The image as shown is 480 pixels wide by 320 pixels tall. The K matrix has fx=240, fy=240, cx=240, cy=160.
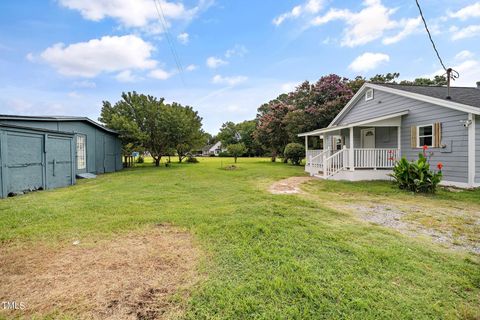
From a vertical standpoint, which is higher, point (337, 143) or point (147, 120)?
Answer: point (147, 120)

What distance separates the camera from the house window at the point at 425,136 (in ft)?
32.1

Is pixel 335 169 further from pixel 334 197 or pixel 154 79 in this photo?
pixel 154 79

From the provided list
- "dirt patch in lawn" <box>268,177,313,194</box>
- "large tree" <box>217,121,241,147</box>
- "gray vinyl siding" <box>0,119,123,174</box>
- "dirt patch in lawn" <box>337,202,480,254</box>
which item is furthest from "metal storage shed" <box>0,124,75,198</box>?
"large tree" <box>217,121,241,147</box>

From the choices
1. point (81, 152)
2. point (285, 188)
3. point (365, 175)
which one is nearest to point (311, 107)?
point (365, 175)

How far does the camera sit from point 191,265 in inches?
113

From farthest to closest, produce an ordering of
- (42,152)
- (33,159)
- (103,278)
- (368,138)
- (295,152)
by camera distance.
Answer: (295,152)
(368,138)
(42,152)
(33,159)
(103,278)

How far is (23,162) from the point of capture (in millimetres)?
8016

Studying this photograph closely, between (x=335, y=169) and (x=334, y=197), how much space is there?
4598mm

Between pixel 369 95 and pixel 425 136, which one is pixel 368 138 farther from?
pixel 425 136

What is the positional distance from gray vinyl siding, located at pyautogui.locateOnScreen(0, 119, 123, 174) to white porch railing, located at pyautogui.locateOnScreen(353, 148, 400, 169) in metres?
14.3

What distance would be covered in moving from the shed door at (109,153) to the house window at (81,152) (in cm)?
232

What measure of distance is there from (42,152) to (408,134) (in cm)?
1492

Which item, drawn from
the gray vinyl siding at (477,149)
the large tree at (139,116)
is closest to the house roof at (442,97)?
the gray vinyl siding at (477,149)

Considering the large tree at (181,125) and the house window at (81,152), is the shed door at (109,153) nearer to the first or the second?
the house window at (81,152)
